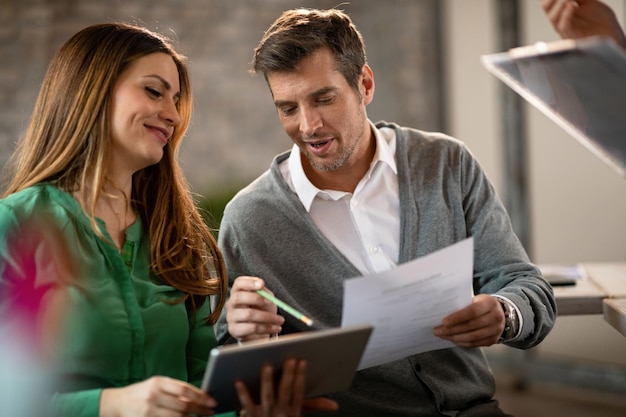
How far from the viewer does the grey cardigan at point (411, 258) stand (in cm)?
186

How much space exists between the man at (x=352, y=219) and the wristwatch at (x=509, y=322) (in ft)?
0.33

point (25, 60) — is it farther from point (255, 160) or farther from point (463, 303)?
point (463, 303)

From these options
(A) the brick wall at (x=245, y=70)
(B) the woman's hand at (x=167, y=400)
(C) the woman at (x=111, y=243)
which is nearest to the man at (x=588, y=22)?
(C) the woman at (x=111, y=243)

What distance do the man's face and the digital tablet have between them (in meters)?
0.69

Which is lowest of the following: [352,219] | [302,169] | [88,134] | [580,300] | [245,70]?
[580,300]

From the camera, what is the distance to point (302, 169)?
6.63 feet

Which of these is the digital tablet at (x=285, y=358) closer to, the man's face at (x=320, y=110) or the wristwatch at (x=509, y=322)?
the wristwatch at (x=509, y=322)

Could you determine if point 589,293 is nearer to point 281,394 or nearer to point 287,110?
point 287,110

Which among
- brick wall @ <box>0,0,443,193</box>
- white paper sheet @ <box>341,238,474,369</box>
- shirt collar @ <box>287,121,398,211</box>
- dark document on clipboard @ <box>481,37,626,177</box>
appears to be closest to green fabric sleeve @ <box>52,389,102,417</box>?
white paper sheet @ <box>341,238,474,369</box>

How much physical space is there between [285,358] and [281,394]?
83 mm

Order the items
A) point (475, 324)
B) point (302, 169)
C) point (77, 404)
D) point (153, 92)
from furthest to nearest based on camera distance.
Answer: point (302, 169), point (153, 92), point (475, 324), point (77, 404)

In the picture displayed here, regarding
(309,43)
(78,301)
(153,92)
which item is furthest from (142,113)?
(309,43)

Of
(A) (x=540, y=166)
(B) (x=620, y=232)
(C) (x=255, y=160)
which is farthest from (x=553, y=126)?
(C) (x=255, y=160)

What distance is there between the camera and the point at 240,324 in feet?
5.20
